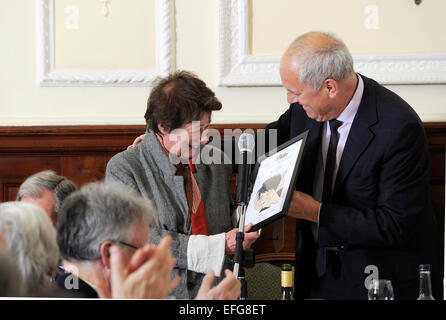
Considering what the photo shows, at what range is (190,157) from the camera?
2.63m

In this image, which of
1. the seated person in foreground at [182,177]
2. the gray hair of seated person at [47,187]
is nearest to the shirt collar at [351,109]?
the seated person in foreground at [182,177]

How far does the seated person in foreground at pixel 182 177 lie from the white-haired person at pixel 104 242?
591 millimetres

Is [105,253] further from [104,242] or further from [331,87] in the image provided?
[331,87]

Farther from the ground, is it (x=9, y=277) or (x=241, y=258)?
(x=9, y=277)

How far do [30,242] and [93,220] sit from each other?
232 mm

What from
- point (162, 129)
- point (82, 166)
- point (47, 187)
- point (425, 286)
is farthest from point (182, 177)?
point (82, 166)

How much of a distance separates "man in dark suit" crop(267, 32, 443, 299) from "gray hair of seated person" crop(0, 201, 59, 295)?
44.2 inches

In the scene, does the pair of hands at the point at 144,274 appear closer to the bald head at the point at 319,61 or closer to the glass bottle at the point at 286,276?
the glass bottle at the point at 286,276

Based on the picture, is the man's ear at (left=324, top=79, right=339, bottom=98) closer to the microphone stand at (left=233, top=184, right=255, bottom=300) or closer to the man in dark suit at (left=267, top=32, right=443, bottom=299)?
the man in dark suit at (left=267, top=32, right=443, bottom=299)

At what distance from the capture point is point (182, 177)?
2.60 m

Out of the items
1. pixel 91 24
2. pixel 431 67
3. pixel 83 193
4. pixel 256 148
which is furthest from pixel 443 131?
pixel 83 193

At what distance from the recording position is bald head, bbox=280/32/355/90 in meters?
2.63

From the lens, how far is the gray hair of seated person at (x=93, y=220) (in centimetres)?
174

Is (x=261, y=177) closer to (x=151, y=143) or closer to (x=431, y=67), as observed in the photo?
(x=151, y=143)
